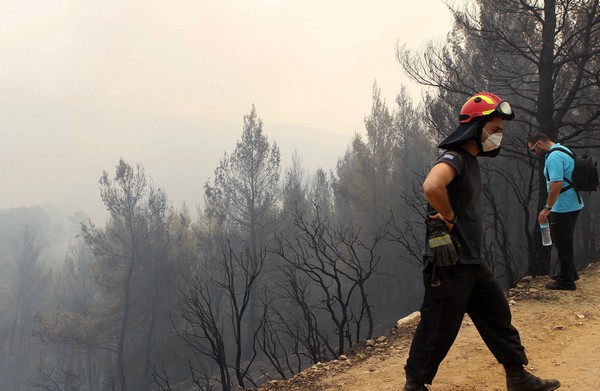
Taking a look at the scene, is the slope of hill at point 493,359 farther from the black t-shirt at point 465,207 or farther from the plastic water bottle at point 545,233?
the black t-shirt at point 465,207

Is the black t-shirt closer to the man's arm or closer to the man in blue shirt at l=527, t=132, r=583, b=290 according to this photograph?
the man's arm

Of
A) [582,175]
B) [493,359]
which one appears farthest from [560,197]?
[493,359]

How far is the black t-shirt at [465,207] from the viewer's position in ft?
6.80

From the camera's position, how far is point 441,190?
78.4 inches

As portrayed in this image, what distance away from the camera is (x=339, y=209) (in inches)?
1313

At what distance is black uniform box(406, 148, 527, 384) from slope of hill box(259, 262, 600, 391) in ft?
2.19

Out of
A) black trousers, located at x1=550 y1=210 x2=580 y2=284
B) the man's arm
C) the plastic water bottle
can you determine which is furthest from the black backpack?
the man's arm

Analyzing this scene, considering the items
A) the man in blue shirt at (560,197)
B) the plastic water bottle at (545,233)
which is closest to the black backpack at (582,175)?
the man in blue shirt at (560,197)

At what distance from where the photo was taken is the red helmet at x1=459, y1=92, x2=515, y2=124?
86.1 inches

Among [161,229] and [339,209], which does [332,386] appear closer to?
[161,229]

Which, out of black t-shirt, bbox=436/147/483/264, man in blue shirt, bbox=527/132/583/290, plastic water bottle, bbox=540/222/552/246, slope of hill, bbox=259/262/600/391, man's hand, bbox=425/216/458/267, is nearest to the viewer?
man's hand, bbox=425/216/458/267

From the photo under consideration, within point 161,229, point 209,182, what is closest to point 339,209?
point 209,182

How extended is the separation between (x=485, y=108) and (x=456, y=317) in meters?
1.12

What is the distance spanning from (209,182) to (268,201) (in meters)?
4.09
